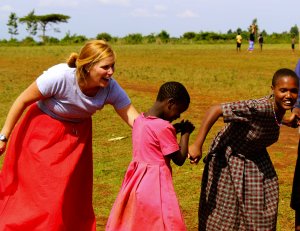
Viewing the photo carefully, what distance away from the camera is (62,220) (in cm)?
405

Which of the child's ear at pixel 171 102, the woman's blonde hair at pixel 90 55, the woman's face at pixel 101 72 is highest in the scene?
the woman's blonde hair at pixel 90 55

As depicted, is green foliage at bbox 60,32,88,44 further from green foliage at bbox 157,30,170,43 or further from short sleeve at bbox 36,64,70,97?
short sleeve at bbox 36,64,70,97

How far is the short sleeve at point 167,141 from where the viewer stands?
3.56m

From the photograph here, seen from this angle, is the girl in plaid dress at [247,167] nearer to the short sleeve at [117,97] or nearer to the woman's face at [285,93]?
the woman's face at [285,93]

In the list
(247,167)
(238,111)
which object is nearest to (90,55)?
(238,111)

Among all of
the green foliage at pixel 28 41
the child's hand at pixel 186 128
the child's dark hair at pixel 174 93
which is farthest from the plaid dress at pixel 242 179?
the green foliage at pixel 28 41

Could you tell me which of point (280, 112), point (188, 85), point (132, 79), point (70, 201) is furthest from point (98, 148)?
point (132, 79)

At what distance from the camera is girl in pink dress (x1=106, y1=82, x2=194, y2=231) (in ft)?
11.8

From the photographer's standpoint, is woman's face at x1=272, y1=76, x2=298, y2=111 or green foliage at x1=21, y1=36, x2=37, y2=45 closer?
woman's face at x1=272, y1=76, x2=298, y2=111

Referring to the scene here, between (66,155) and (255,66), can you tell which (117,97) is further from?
(255,66)

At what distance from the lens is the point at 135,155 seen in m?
3.73

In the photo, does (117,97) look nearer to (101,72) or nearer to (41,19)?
(101,72)

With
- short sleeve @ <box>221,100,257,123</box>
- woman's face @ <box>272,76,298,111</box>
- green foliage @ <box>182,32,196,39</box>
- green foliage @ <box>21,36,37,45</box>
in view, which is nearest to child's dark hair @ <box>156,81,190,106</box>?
short sleeve @ <box>221,100,257,123</box>

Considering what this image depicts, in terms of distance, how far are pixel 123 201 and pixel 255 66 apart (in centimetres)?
1962
